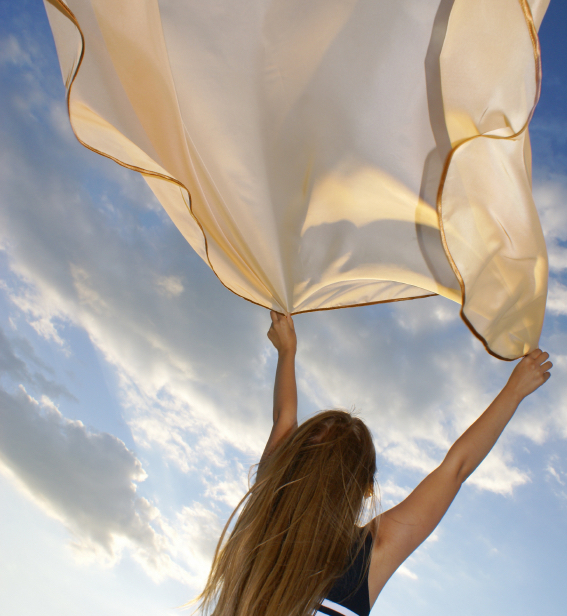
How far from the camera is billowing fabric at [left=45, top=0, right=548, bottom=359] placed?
1.96 metres

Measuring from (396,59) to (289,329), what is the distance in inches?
68.1

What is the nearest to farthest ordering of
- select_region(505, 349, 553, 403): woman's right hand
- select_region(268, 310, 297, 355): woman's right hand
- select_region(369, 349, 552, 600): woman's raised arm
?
select_region(369, 349, 552, 600): woman's raised arm
select_region(505, 349, 553, 403): woman's right hand
select_region(268, 310, 297, 355): woman's right hand

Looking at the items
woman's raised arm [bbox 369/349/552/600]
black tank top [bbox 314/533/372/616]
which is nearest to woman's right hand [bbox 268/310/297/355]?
woman's raised arm [bbox 369/349/552/600]

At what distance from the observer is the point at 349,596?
1849mm

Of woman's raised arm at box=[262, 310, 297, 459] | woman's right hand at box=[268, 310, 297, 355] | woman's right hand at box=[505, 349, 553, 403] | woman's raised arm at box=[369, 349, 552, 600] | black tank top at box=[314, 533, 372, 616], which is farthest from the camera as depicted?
woman's right hand at box=[268, 310, 297, 355]

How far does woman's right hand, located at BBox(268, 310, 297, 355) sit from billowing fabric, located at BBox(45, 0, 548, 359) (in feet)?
1.46

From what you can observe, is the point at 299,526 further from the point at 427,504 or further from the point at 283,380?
the point at 283,380

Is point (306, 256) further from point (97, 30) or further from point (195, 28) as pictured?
point (97, 30)

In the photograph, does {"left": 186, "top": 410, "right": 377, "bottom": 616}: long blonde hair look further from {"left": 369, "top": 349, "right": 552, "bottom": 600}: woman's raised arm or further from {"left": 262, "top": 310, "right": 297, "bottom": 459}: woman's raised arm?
{"left": 262, "top": 310, "right": 297, "bottom": 459}: woman's raised arm

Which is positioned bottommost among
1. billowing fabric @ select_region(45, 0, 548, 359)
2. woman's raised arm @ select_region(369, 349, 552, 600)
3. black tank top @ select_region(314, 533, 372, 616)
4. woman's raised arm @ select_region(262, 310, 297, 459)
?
black tank top @ select_region(314, 533, 372, 616)

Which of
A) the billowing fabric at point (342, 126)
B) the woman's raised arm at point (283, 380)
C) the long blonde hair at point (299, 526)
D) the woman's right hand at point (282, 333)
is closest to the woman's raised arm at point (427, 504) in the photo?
the long blonde hair at point (299, 526)

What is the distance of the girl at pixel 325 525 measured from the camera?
184 cm

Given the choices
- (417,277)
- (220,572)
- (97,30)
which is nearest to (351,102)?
(417,277)

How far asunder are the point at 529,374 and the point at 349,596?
4.57 feet
